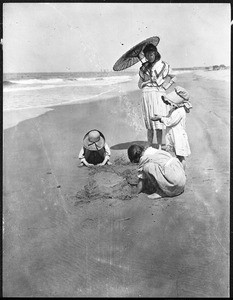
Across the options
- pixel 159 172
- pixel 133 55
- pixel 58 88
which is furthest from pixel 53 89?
pixel 159 172

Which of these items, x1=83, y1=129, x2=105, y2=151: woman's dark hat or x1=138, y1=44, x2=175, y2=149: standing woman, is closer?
x1=83, y1=129, x2=105, y2=151: woman's dark hat

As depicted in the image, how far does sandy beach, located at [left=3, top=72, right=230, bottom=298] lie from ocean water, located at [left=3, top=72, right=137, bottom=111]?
9.75 feet

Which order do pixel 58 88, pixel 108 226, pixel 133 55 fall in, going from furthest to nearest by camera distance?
pixel 58 88
pixel 133 55
pixel 108 226

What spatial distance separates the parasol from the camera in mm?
6082

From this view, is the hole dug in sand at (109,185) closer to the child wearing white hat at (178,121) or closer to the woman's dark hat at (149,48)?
the child wearing white hat at (178,121)

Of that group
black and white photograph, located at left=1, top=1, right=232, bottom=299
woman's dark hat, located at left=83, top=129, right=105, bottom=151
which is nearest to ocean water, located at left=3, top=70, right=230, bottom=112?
black and white photograph, located at left=1, top=1, right=232, bottom=299

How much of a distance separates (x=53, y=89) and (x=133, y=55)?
699 cm

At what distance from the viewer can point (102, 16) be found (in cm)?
627

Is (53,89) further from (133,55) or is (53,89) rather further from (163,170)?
(163,170)

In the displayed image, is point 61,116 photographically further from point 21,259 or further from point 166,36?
point 21,259

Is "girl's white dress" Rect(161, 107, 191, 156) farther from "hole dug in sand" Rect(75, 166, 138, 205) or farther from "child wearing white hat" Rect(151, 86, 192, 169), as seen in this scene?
"hole dug in sand" Rect(75, 166, 138, 205)

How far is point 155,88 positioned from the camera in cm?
634

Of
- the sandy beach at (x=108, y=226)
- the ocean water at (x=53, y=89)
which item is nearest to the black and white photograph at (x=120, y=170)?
the sandy beach at (x=108, y=226)

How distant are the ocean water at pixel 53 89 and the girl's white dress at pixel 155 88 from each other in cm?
383
